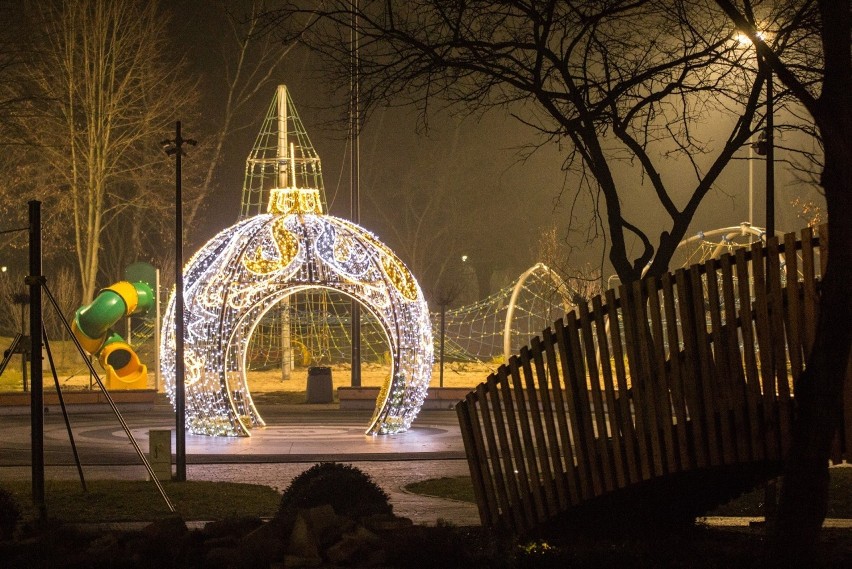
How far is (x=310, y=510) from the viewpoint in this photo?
8.94 metres

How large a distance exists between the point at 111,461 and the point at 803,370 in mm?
12460

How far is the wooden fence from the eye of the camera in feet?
28.0

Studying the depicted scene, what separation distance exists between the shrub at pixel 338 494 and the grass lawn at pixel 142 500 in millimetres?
2044

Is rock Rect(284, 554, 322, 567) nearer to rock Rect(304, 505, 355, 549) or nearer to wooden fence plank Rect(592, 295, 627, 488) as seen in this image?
rock Rect(304, 505, 355, 549)

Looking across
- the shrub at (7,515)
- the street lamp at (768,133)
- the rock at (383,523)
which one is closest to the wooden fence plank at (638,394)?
the rock at (383,523)

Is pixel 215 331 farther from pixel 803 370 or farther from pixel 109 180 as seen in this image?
pixel 109 180

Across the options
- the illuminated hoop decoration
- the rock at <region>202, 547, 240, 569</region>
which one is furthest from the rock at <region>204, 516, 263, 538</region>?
the illuminated hoop decoration

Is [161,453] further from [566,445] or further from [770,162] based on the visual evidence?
[770,162]

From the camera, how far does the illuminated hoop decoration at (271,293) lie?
20.2 m

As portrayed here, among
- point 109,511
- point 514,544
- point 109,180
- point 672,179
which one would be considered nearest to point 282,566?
point 514,544

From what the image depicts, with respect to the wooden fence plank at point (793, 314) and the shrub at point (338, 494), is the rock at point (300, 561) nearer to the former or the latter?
the shrub at point (338, 494)

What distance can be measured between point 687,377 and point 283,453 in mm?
10791

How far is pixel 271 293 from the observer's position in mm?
20719

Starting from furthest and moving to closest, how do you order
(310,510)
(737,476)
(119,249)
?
(119,249), (737,476), (310,510)
